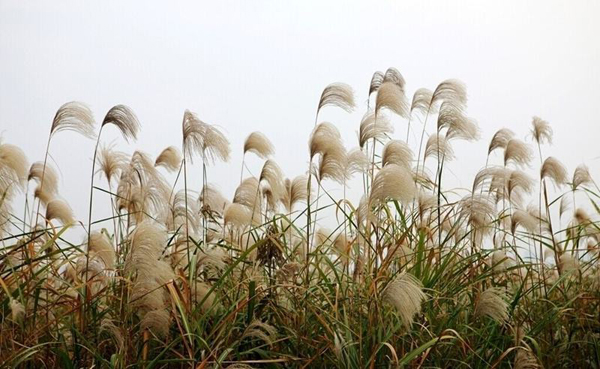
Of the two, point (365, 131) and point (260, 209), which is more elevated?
point (365, 131)

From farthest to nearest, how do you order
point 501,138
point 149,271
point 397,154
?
point 501,138 < point 397,154 < point 149,271

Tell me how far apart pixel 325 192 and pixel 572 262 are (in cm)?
145

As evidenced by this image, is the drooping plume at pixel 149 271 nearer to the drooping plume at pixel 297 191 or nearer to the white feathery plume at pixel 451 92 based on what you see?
the drooping plume at pixel 297 191

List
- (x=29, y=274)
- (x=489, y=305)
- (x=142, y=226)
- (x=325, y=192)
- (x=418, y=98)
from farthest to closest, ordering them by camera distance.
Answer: (x=418, y=98)
(x=325, y=192)
(x=29, y=274)
(x=489, y=305)
(x=142, y=226)

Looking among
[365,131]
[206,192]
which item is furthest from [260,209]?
[365,131]

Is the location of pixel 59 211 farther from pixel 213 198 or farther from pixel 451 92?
pixel 451 92

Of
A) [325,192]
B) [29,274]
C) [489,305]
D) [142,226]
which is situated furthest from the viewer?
[325,192]

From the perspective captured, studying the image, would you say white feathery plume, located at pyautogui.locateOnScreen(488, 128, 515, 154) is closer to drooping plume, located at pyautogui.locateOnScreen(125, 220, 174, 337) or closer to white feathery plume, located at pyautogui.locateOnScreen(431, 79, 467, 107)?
white feathery plume, located at pyautogui.locateOnScreen(431, 79, 467, 107)

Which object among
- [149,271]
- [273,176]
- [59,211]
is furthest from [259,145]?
[149,271]

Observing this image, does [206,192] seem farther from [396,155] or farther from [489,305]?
[489,305]

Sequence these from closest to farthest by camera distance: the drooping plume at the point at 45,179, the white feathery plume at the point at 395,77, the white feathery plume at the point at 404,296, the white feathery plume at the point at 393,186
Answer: the white feathery plume at the point at 404,296, the white feathery plume at the point at 393,186, the drooping plume at the point at 45,179, the white feathery plume at the point at 395,77

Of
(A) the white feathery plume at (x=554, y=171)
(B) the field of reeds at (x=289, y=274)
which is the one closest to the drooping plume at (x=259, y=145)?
(B) the field of reeds at (x=289, y=274)

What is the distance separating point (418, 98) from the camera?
14.2ft

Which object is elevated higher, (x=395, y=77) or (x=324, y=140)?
(x=395, y=77)
